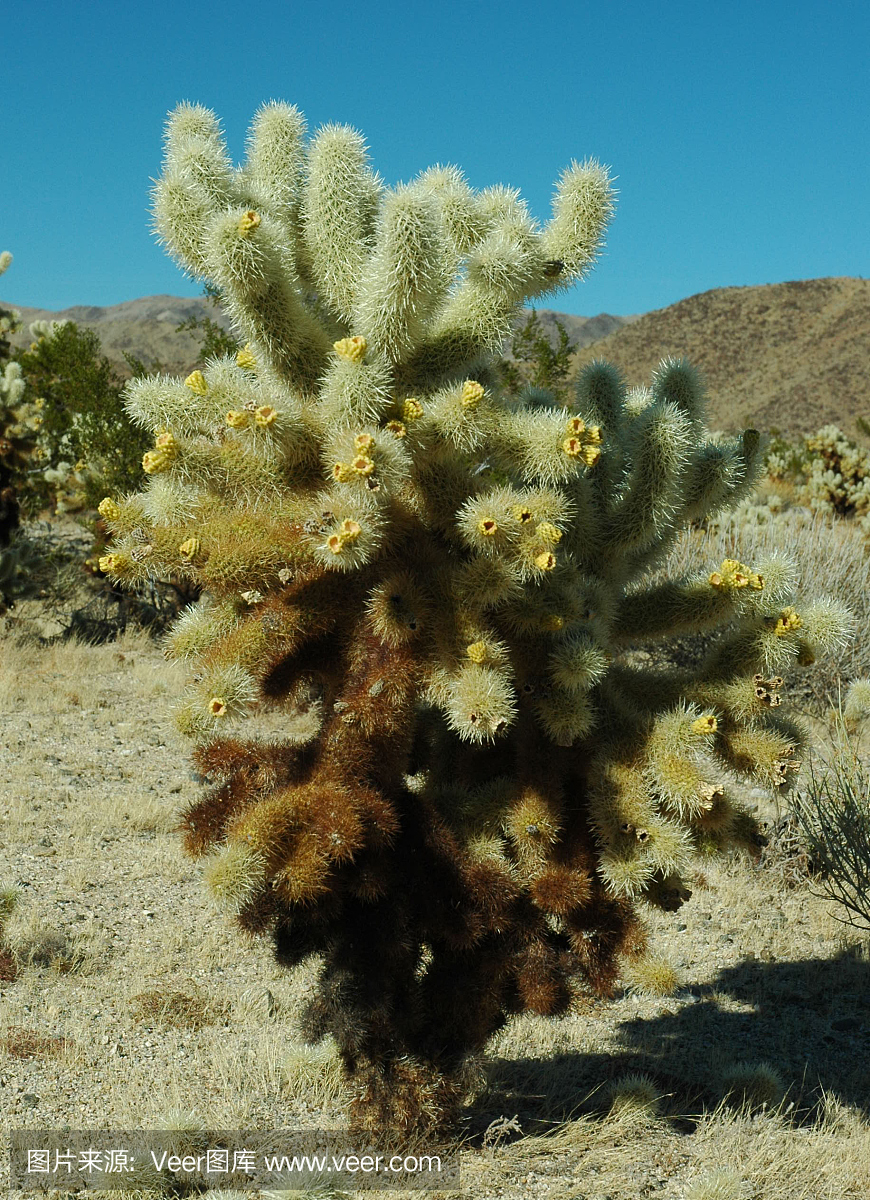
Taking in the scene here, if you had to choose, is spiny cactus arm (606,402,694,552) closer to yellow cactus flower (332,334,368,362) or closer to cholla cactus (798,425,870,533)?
yellow cactus flower (332,334,368,362)

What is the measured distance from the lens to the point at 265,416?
2699 mm

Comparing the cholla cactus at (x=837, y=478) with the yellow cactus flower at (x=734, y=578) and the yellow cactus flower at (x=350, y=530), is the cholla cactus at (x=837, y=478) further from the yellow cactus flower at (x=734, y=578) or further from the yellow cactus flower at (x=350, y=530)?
the yellow cactus flower at (x=350, y=530)

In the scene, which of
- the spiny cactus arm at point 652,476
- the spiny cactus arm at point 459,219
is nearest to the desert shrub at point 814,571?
the spiny cactus arm at point 652,476

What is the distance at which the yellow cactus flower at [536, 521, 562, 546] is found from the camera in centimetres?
266

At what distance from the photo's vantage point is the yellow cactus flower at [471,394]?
9.00 ft

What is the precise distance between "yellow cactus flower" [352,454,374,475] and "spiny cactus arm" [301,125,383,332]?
72 cm

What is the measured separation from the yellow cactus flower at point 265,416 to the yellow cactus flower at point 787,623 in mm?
1658

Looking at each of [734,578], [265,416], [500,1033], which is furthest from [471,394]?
[500,1033]

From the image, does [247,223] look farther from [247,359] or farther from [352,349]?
[247,359]

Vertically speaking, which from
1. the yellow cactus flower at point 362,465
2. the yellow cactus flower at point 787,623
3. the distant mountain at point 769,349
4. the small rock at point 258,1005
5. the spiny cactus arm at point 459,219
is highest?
the distant mountain at point 769,349

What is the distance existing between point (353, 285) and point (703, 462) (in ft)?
4.29

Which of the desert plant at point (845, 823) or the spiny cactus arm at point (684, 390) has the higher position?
the spiny cactus arm at point (684, 390)

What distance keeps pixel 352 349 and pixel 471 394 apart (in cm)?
33

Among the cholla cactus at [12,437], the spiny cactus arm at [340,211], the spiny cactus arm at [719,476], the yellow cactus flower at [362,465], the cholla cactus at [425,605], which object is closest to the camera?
the yellow cactus flower at [362,465]
